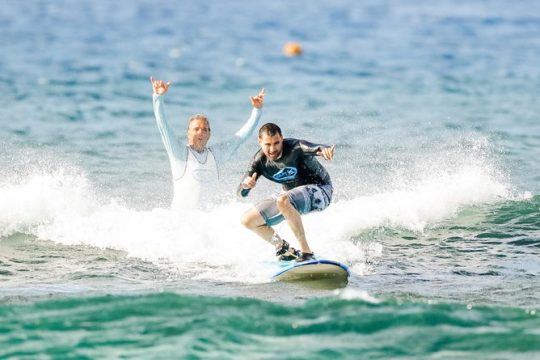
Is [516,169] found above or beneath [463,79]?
beneath

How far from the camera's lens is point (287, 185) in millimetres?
10859

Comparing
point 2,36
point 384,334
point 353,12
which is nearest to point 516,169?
point 384,334

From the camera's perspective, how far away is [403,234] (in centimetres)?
1285

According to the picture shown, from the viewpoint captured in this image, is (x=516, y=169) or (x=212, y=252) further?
(x=516, y=169)

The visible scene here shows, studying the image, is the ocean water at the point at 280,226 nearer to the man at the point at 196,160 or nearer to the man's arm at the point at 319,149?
the man at the point at 196,160

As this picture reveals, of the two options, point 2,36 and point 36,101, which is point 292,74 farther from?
point 2,36

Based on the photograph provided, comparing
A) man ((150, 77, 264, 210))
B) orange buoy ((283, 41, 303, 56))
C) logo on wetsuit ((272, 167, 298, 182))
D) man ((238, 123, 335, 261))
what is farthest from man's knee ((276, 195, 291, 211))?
orange buoy ((283, 41, 303, 56))

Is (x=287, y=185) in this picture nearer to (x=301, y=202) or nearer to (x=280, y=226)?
(x=301, y=202)

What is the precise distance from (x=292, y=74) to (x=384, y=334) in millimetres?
20723

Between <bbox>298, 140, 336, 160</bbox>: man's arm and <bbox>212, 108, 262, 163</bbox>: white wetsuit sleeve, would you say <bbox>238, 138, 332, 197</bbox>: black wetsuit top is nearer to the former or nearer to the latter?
<bbox>298, 140, 336, 160</bbox>: man's arm

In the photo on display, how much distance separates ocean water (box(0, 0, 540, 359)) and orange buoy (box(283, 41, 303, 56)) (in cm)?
91

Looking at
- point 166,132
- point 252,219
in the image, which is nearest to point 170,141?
point 166,132

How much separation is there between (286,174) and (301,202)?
1.28 feet

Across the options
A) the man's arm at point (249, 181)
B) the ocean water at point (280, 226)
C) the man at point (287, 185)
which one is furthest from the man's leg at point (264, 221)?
the ocean water at point (280, 226)
